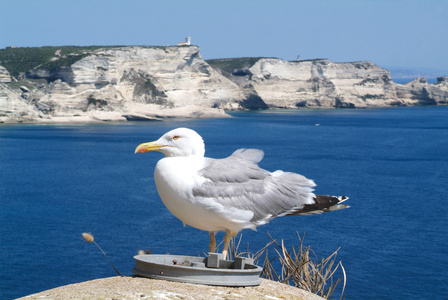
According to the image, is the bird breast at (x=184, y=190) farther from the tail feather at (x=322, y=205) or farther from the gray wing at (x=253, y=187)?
the tail feather at (x=322, y=205)

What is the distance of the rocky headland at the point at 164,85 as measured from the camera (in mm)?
111938

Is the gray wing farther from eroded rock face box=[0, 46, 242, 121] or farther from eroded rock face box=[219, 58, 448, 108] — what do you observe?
eroded rock face box=[219, 58, 448, 108]

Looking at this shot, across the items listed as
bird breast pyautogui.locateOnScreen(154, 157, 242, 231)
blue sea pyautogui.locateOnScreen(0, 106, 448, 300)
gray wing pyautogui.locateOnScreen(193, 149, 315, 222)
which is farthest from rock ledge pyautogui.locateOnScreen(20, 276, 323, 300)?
blue sea pyautogui.locateOnScreen(0, 106, 448, 300)

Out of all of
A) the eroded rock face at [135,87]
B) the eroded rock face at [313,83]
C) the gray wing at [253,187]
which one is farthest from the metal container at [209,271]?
the eroded rock face at [313,83]

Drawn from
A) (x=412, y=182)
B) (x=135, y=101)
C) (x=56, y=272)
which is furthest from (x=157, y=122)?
(x=56, y=272)

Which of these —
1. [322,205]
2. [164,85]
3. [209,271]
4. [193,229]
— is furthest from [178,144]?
[164,85]

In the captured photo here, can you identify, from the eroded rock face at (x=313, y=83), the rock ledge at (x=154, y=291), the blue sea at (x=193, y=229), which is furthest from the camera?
the eroded rock face at (x=313, y=83)

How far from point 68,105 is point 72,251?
268 feet

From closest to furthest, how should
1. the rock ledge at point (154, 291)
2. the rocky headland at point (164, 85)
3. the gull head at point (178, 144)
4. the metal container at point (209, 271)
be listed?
the rock ledge at point (154, 291), the metal container at point (209, 271), the gull head at point (178, 144), the rocky headland at point (164, 85)

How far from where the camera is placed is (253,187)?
707cm

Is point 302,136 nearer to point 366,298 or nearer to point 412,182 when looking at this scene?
point 412,182

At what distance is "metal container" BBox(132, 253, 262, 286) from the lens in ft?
19.7

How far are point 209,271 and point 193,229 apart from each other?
33691mm

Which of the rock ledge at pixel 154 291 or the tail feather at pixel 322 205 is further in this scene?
the tail feather at pixel 322 205
